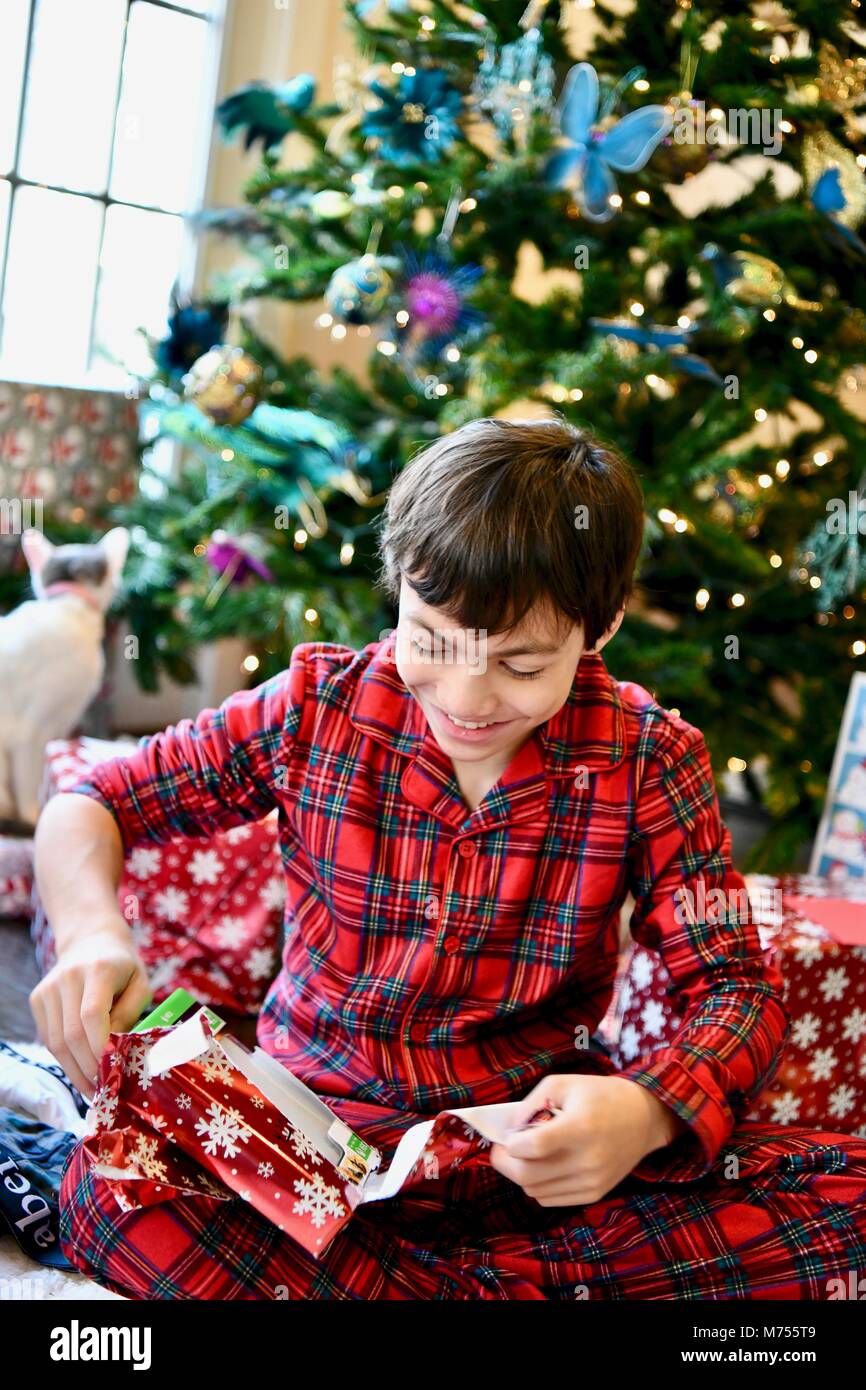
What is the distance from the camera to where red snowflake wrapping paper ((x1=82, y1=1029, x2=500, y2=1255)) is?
2.97ft

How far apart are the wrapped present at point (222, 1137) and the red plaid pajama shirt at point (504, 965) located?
0.05 meters

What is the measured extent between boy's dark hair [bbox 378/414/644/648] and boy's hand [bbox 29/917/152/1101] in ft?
1.12

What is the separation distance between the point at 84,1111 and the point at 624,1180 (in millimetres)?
498

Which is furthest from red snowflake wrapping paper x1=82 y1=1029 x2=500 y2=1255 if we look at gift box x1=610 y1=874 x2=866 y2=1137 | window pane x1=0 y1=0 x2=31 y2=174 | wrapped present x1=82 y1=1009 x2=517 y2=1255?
window pane x1=0 y1=0 x2=31 y2=174

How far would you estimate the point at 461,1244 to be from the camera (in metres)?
1.01

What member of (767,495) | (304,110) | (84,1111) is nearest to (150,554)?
(304,110)

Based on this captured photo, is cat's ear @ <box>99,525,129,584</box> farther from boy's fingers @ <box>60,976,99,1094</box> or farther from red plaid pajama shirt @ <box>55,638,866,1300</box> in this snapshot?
boy's fingers @ <box>60,976,99,1094</box>

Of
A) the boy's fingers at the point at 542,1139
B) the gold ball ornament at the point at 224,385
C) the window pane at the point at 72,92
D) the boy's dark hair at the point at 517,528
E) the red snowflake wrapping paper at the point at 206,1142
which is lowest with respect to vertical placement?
the red snowflake wrapping paper at the point at 206,1142

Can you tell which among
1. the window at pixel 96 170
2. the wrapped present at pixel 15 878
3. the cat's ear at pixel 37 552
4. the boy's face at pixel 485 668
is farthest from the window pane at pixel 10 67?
the boy's face at pixel 485 668

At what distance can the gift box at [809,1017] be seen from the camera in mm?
1502

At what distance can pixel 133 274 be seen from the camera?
283cm

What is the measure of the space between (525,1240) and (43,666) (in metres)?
1.29

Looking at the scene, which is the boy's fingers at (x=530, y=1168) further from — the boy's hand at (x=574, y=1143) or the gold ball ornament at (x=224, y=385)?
the gold ball ornament at (x=224, y=385)

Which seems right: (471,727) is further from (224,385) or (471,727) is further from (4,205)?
(4,205)
